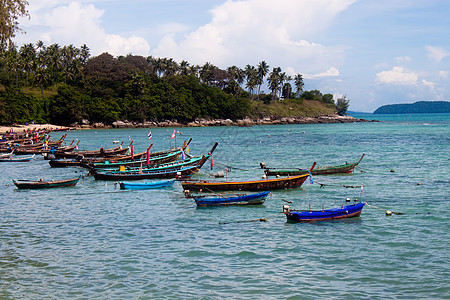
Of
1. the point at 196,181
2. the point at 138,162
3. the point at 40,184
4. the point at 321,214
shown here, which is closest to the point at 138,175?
the point at 196,181

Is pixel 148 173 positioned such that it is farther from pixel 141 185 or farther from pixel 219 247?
pixel 219 247

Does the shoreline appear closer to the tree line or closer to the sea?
the tree line

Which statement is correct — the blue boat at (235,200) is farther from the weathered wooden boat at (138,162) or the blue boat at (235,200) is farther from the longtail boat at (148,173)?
the weathered wooden boat at (138,162)

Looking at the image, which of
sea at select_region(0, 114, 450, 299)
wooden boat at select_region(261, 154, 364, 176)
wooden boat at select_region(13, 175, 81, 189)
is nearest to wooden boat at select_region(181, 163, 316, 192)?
sea at select_region(0, 114, 450, 299)

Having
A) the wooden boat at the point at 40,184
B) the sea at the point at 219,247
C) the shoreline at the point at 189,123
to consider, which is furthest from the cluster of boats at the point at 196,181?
the shoreline at the point at 189,123

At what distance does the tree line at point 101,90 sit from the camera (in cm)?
14375

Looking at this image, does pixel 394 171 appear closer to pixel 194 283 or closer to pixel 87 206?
pixel 87 206

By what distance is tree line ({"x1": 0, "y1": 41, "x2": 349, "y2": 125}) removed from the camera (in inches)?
5659

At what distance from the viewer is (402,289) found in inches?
640

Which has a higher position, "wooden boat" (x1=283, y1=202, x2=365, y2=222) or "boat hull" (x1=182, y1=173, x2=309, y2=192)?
"boat hull" (x1=182, y1=173, x2=309, y2=192)

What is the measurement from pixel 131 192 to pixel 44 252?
15.6m

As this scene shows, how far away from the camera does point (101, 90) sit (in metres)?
161

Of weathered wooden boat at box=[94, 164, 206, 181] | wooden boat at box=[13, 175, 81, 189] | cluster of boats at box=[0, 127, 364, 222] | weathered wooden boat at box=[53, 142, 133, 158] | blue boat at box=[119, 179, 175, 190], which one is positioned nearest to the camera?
cluster of boats at box=[0, 127, 364, 222]

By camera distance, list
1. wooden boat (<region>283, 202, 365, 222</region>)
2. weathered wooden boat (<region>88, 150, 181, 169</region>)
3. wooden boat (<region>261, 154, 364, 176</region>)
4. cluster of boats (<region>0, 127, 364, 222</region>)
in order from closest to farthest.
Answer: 1. wooden boat (<region>283, 202, 365, 222</region>)
2. cluster of boats (<region>0, 127, 364, 222</region>)
3. wooden boat (<region>261, 154, 364, 176</region>)
4. weathered wooden boat (<region>88, 150, 181, 169</region>)
